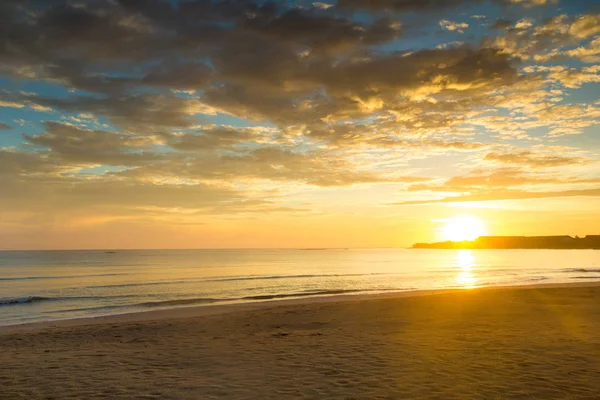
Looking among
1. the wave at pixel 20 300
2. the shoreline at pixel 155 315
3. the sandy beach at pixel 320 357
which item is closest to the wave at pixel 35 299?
the wave at pixel 20 300

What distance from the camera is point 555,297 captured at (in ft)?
87.7

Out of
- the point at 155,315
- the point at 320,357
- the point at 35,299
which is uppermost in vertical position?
the point at 320,357

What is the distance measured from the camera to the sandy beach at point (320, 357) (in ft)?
29.4

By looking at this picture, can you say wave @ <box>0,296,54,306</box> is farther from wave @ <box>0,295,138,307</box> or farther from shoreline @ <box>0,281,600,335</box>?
shoreline @ <box>0,281,600,335</box>

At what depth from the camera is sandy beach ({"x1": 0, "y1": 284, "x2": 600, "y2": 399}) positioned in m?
8.96

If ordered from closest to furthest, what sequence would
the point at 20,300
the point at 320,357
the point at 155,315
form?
the point at 320,357 < the point at 155,315 < the point at 20,300

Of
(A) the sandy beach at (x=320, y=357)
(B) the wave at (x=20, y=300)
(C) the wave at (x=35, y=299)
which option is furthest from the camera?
(C) the wave at (x=35, y=299)

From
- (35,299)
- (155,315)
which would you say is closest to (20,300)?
(35,299)

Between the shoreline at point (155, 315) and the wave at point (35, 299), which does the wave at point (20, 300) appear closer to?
the wave at point (35, 299)

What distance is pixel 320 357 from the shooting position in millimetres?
11914

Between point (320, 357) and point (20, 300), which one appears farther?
point (20, 300)

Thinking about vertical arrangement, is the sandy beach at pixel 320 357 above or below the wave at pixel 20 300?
above

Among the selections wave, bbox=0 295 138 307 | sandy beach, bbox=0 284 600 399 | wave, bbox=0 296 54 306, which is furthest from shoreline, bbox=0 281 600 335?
wave, bbox=0 296 54 306

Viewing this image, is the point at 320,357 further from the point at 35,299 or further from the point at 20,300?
the point at 35,299
